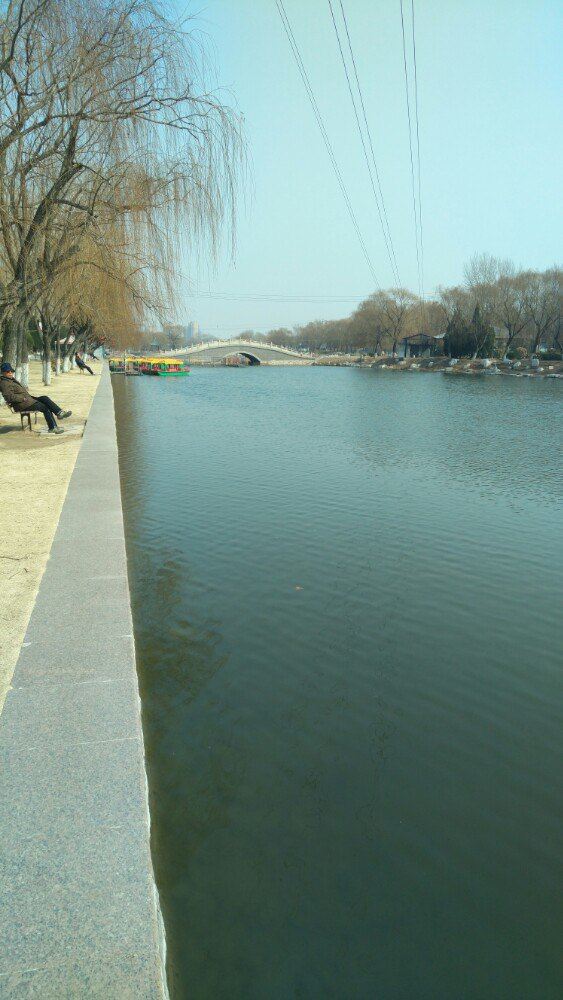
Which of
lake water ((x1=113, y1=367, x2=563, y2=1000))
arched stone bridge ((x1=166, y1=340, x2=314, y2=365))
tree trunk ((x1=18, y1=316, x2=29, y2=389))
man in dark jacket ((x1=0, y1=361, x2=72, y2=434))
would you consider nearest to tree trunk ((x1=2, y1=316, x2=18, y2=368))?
tree trunk ((x1=18, y1=316, x2=29, y2=389))

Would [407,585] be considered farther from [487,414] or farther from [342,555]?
[487,414]

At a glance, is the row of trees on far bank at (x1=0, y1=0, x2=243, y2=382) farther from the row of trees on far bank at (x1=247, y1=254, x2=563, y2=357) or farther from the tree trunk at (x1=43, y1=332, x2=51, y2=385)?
the row of trees on far bank at (x1=247, y1=254, x2=563, y2=357)

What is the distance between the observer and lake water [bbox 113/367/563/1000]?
265 centimetres

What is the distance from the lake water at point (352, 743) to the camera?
2.65 metres

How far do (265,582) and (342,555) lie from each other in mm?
1206

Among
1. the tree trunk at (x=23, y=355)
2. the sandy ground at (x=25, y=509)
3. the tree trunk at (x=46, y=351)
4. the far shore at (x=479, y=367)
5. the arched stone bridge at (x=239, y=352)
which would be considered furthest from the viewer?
the arched stone bridge at (x=239, y=352)

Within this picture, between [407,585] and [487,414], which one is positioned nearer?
[407,585]

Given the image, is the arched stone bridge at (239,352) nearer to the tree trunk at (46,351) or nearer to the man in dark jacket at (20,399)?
the tree trunk at (46,351)

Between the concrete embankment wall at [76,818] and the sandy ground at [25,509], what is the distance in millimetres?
162

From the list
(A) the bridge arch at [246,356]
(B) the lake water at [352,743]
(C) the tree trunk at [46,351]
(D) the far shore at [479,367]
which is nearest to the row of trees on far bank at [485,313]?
(D) the far shore at [479,367]

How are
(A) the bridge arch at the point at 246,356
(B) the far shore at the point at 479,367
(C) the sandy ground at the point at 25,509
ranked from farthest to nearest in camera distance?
(A) the bridge arch at the point at 246,356 → (B) the far shore at the point at 479,367 → (C) the sandy ground at the point at 25,509

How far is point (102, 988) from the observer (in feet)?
6.22

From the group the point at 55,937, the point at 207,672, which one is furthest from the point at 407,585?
the point at 55,937

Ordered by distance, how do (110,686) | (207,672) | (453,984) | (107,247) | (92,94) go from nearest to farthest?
(453,984), (110,686), (207,672), (92,94), (107,247)
